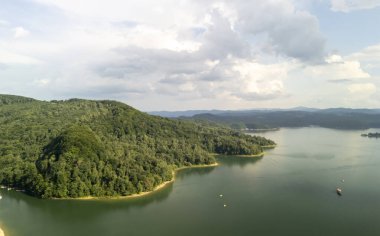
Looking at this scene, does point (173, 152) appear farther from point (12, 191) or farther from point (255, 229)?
point (255, 229)

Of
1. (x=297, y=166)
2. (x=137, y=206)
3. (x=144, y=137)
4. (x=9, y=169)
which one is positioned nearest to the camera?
(x=137, y=206)

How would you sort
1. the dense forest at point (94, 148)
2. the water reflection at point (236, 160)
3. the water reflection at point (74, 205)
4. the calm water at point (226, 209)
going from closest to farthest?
1. the calm water at point (226, 209)
2. the water reflection at point (74, 205)
3. the dense forest at point (94, 148)
4. the water reflection at point (236, 160)

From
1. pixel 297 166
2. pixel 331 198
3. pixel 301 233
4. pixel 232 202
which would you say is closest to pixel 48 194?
pixel 232 202

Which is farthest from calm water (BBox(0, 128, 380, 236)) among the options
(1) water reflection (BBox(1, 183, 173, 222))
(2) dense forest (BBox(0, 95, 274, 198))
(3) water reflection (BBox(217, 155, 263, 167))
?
(3) water reflection (BBox(217, 155, 263, 167))

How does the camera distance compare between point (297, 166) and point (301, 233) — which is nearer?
point (301, 233)

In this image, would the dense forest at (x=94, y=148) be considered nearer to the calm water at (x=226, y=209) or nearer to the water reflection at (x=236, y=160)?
the calm water at (x=226, y=209)

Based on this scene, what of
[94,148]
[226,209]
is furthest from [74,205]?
[226,209]

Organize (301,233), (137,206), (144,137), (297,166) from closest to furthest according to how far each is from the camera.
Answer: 1. (301,233)
2. (137,206)
3. (297,166)
4. (144,137)

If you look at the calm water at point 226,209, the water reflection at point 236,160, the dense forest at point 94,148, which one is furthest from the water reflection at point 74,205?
the water reflection at point 236,160

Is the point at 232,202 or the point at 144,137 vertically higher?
the point at 144,137
